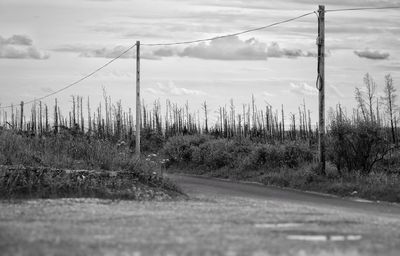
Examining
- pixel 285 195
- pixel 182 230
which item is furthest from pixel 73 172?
pixel 182 230

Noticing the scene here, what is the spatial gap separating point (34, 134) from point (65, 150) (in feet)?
14.0

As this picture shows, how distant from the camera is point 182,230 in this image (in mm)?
13398

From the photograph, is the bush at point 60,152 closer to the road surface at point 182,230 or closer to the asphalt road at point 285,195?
the asphalt road at point 285,195

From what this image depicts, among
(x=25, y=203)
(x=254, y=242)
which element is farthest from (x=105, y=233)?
(x=25, y=203)

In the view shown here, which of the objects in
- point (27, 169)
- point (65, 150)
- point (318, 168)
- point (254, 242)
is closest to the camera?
point (254, 242)

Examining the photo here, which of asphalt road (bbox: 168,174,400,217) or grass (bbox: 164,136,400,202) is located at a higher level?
grass (bbox: 164,136,400,202)

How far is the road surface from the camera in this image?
1118 cm

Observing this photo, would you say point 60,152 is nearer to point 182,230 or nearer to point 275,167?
point 275,167

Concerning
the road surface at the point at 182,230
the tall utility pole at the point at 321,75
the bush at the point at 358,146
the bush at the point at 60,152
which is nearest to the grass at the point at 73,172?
the bush at the point at 60,152

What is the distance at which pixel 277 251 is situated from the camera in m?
11.1

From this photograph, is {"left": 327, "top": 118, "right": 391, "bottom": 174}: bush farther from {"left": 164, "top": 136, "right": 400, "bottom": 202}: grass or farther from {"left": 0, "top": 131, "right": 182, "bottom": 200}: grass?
{"left": 0, "top": 131, "right": 182, "bottom": 200}: grass

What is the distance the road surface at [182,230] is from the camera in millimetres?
11180

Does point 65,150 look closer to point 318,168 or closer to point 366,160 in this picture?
point 318,168

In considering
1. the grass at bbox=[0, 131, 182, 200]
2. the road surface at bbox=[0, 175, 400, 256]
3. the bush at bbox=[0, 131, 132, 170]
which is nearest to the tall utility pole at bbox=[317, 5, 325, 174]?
the grass at bbox=[0, 131, 182, 200]
